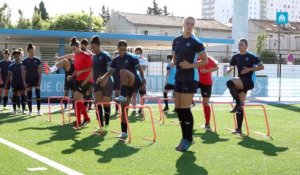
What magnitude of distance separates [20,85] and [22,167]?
8360 mm

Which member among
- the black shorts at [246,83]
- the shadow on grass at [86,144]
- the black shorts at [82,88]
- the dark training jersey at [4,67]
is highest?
the dark training jersey at [4,67]

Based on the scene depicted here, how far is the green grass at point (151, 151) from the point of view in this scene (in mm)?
6371

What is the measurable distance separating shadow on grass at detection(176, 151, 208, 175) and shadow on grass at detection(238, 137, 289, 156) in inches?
51.6

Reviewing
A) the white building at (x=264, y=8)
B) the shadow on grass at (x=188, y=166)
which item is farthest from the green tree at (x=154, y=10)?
the shadow on grass at (x=188, y=166)

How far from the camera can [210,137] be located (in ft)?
31.2

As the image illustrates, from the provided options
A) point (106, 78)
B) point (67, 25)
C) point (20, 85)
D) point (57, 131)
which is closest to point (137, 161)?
point (106, 78)

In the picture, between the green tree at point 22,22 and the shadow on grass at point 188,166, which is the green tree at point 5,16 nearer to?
the green tree at point 22,22

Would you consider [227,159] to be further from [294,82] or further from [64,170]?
[294,82]

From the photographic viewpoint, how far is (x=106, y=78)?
9.71m

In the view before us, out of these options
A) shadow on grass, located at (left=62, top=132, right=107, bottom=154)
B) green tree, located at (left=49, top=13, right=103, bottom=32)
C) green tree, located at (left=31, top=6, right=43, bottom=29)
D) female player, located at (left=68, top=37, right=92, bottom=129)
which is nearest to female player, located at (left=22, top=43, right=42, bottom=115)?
female player, located at (left=68, top=37, right=92, bottom=129)

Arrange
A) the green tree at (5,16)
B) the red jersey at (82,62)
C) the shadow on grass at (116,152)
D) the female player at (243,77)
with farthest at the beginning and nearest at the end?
the green tree at (5,16)
the red jersey at (82,62)
the female player at (243,77)
the shadow on grass at (116,152)

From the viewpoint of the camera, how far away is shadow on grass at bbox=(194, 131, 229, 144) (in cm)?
896

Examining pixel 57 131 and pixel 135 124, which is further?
pixel 135 124

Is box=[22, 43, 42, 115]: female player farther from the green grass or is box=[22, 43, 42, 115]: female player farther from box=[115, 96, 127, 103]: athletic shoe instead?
box=[115, 96, 127, 103]: athletic shoe
